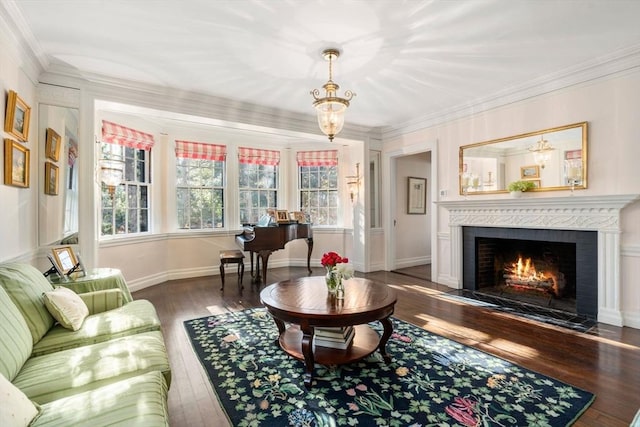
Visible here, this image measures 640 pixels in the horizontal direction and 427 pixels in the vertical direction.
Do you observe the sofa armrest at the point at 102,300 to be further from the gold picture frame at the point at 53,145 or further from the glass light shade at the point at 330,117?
the glass light shade at the point at 330,117

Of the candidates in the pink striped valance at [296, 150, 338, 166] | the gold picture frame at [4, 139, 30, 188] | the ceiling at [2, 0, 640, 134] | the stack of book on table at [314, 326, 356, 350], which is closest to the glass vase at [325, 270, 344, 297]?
the stack of book on table at [314, 326, 356, 350]

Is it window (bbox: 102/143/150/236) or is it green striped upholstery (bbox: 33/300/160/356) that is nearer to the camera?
green striped upholstery (bbox: 33/300/160/356)

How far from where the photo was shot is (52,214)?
3.20 m

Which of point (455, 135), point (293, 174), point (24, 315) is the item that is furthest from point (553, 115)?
point (24, 315)

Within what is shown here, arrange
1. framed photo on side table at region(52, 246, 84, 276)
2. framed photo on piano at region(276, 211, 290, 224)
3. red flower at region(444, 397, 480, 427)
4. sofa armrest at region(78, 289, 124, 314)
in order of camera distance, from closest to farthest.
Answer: red flower at region(444, 397, 480, 427), sofa armrest at region(78, 289, 124, 314), framed photo on side table at region(52, 246, 84, 276), framed photo on piano at region(276, 211, 290, 224)

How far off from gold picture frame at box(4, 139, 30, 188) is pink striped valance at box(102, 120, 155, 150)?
150 centimetres

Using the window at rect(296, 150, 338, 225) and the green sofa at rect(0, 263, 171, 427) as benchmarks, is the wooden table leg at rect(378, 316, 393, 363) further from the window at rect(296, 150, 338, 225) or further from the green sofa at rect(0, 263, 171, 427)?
the window at rect(296, 150, 338, 225)

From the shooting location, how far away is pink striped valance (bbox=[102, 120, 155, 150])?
4.17 m

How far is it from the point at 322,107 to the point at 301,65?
2.18 feet

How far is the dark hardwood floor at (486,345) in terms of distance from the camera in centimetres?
186

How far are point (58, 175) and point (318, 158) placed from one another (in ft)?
13.6

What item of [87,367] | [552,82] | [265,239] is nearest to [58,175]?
[265,239]

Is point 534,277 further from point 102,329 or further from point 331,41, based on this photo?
point 102,329

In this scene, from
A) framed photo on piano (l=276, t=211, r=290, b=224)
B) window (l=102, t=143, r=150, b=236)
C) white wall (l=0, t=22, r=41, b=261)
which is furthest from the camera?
framed photo on piano (l=276, t=211, r=290, b=224)
